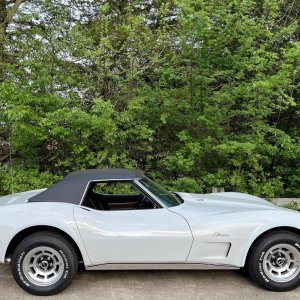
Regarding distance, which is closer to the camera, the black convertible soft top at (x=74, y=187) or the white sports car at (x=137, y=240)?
the white sports car at (x=137, y=240)

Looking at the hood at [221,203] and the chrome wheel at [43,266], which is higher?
the hood at [221,203]

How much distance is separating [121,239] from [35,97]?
4.16 m

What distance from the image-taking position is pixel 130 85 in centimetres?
771

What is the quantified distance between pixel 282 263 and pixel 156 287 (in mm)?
1343

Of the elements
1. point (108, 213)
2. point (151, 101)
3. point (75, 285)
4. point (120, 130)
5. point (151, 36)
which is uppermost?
point (151, 36)

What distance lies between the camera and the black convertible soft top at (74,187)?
4.07m

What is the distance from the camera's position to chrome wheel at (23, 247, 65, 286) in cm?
392

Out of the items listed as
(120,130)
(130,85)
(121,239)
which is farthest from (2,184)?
(121,239)

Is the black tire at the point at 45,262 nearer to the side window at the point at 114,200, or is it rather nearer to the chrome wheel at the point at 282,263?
the side window at the point at 114,200

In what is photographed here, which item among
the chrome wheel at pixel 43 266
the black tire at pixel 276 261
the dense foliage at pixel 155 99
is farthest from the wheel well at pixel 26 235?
the dense foliage at pixel 155 99

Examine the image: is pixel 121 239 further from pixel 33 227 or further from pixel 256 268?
pixel 256 268

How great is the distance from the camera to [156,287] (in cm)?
406

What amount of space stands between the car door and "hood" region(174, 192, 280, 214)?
0.45m

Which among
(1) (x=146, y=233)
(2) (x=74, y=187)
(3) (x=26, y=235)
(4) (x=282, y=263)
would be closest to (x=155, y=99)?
(2) (x=74, y=187)
